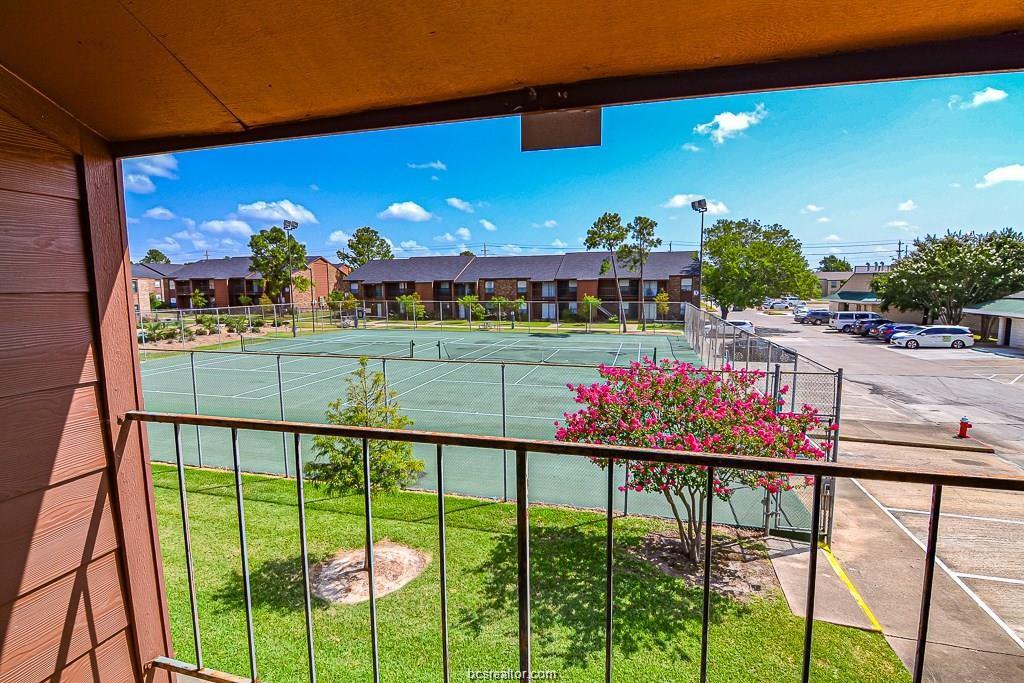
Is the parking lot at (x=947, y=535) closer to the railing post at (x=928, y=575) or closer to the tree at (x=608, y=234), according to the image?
the railing post at (x=928, y=575)

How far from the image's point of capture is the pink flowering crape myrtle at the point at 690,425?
13.9ft

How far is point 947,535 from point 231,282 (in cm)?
4619

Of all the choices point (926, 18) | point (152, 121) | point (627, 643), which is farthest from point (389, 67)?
point (627, 643)

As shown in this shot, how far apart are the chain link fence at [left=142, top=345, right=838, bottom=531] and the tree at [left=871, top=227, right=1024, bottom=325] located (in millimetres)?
20895

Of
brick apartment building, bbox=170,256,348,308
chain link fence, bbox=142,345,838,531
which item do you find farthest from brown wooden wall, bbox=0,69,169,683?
brick apartment building, bbox=170,256,348,308

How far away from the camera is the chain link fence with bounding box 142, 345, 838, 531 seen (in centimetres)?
596

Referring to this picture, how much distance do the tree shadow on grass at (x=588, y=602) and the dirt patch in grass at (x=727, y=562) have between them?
12 centimetres

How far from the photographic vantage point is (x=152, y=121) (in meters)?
1.62

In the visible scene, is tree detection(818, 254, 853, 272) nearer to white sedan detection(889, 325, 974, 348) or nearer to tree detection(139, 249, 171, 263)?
white sedan detection(889, 325, 974, 348)

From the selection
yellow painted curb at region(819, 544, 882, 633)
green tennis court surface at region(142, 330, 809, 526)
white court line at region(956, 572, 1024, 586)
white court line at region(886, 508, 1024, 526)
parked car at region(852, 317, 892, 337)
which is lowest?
white court line at region(886, 508, 1024, 526)

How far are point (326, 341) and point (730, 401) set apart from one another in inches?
854

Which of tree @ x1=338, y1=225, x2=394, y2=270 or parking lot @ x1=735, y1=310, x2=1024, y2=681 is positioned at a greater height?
tree @ x1=338, y1=225, x2=394, y2=270

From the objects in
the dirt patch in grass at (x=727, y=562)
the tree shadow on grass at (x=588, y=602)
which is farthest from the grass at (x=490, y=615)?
the dirt patch in grass at (x=727, y=562)

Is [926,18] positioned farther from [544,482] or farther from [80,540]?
[544,482]
